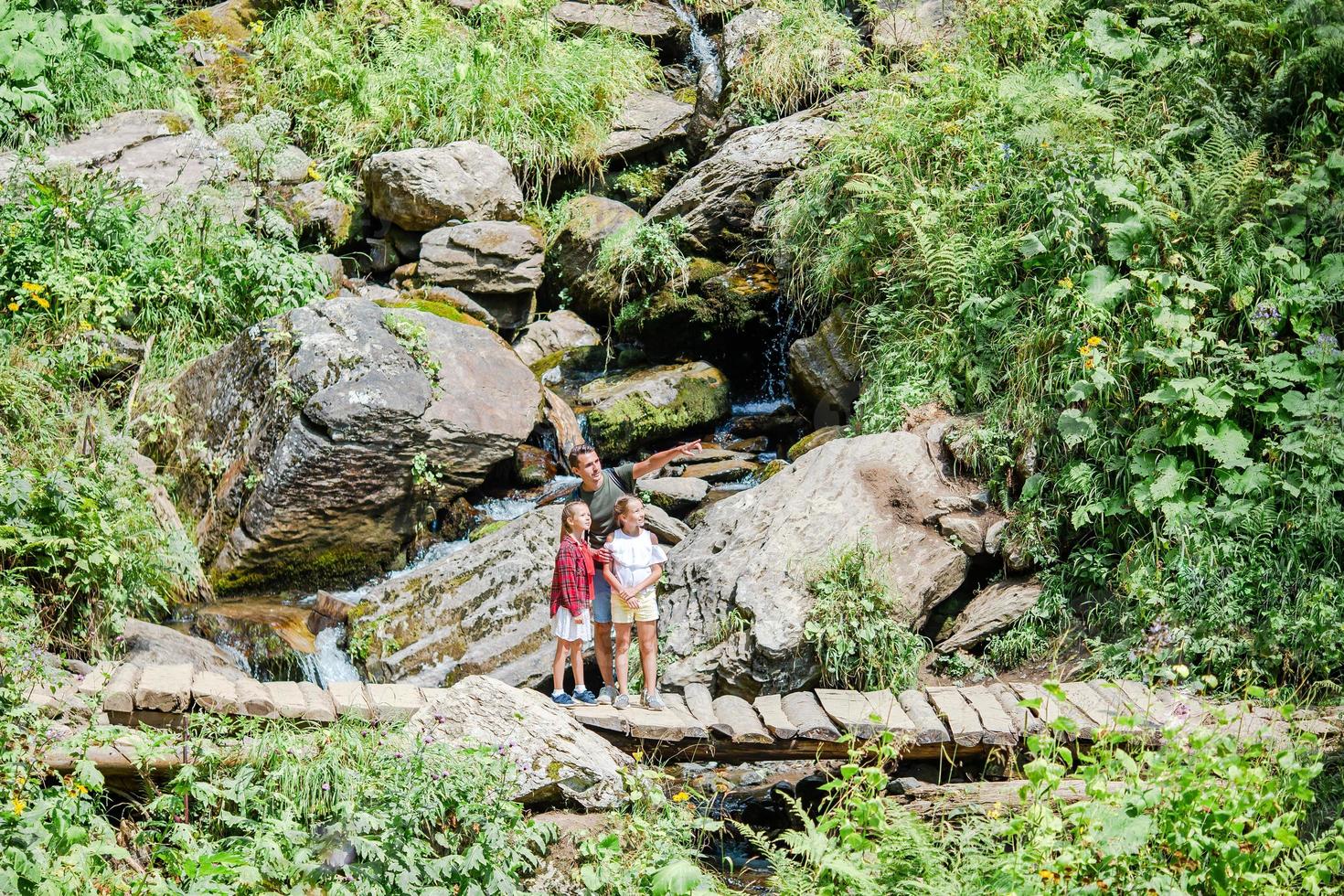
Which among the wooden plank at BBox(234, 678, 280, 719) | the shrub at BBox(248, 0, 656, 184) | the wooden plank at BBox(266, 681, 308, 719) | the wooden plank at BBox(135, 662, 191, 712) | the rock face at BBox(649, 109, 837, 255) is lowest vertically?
the wooden plank at BBox(266, 681, 308, 719)

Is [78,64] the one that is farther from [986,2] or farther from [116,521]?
[986,2]

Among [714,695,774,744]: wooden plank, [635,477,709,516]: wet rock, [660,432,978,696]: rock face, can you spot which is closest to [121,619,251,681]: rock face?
[660,432,978,696]: rock face

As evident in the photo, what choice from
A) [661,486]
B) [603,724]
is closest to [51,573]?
[603,724]

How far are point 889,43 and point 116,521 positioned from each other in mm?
9051

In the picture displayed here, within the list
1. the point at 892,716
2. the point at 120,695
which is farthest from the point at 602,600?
the point at 120,695

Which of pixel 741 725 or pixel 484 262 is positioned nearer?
pixel 741 725

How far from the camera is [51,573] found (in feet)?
22.0

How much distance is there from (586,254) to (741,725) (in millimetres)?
7244

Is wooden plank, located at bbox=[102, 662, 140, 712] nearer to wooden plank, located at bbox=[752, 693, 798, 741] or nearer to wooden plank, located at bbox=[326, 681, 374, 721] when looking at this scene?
wooden plank, located at bbox=[326, 681, 374, 721]

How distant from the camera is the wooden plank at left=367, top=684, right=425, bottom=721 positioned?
564 centimetres

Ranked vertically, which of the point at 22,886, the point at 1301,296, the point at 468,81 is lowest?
the point at 22,886

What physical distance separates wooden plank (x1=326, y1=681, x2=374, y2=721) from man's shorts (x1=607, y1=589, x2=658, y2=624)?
148cm

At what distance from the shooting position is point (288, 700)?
5.73 meters

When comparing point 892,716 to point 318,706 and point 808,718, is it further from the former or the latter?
point 318,706
